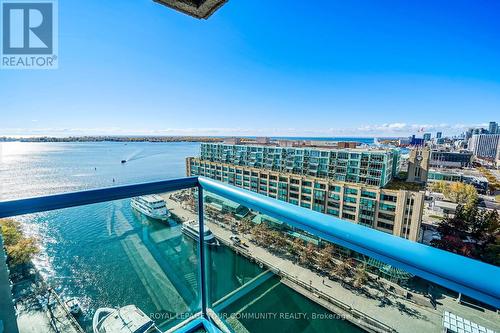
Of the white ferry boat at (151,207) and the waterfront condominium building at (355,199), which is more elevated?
the white ferry boat at (151,207)

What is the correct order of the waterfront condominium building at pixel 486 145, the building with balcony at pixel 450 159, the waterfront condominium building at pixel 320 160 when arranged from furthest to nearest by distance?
the waterfront condominium building at pixel 486 145
the building with balcony at pixel 450 159
the waterfront condominium building at pixel 320 160

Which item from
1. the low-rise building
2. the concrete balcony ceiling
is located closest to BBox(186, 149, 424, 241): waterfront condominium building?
the concrete balcony ceiling

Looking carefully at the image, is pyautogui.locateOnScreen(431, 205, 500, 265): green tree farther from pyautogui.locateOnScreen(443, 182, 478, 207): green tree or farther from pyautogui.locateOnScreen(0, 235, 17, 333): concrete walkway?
pyautogui.locateOnScreen(0, 235, 17, 333): concrete walkway

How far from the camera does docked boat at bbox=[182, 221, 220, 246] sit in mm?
1329

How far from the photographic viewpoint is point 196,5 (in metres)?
0.83

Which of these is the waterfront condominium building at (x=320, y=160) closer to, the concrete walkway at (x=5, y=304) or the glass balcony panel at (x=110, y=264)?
the glass balcony panel at (x=110, y=264)

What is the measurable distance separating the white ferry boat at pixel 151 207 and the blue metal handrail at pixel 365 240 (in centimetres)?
13

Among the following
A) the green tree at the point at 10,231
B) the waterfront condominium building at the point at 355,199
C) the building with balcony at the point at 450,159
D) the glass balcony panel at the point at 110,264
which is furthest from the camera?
the building with balcony at the point at 450,159

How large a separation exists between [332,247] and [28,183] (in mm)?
31470

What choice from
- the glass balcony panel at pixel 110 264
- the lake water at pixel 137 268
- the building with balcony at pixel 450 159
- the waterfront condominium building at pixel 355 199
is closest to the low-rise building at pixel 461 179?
the building with balcony at pixel 450 159

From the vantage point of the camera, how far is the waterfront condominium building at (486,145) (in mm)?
63781

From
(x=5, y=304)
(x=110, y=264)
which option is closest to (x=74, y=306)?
(x=110, y=264)

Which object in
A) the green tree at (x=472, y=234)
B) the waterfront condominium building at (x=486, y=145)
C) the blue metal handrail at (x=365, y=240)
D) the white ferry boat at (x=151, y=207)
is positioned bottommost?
the green tree at (x=472, y=234)

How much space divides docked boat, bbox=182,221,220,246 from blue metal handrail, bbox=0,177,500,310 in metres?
0.43
